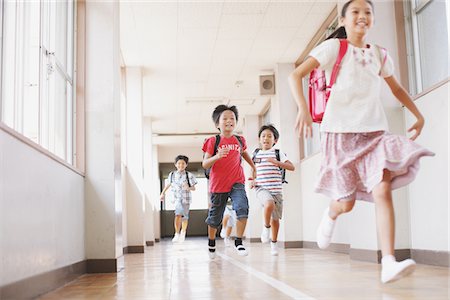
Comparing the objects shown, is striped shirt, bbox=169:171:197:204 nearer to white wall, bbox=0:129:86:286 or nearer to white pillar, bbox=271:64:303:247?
white pillar, bbox=271:64:303:247

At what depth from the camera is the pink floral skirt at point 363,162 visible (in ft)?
8.05

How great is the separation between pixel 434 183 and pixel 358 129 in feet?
6.87

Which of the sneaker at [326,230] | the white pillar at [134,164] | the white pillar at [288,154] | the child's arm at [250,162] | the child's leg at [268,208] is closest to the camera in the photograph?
the sneaker at [326,230]

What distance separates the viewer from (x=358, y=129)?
2.55 m

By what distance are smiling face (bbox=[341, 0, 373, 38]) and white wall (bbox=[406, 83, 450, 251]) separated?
5.78 ft

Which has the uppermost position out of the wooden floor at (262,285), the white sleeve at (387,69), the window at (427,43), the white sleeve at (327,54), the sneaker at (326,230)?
the window at (427,43)

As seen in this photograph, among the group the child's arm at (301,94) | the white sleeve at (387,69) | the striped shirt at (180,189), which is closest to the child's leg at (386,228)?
the child's arm at (301,94)

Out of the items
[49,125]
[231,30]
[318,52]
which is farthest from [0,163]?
[231,30]

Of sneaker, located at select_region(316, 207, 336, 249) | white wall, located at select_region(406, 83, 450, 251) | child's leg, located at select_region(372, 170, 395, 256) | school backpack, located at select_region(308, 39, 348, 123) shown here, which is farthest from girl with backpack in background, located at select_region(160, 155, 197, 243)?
child's leg, located at select_region(372, 170, 395, 256)

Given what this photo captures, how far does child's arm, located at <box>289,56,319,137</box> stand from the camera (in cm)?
246

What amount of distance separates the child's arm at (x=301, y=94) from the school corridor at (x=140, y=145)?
761 millimetres

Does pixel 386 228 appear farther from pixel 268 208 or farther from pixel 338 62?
pixel 268 208

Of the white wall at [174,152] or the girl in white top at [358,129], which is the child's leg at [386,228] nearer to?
the girl in white top at [358,129]

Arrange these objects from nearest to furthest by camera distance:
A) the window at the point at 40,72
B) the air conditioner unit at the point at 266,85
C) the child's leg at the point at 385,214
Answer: the child's leg at the point at 385,214, the window at the point at 40,72, the air conditioner unit at the point at 266,85
